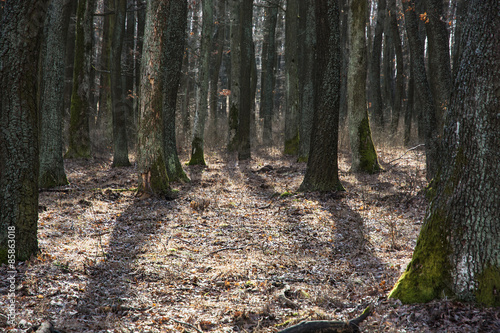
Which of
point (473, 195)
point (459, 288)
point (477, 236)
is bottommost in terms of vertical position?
point (459, 288)

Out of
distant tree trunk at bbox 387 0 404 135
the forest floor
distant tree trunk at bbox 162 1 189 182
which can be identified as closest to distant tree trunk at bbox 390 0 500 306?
the forest floor

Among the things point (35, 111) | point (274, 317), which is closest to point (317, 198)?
point (274, 317)

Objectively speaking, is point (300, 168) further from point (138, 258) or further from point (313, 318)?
point (313, 318)

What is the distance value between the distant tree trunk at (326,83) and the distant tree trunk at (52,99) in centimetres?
618

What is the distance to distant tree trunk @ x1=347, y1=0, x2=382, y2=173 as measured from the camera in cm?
1070

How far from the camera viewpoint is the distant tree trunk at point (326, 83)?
8.48 m

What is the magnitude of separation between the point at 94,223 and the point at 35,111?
9.79 feet

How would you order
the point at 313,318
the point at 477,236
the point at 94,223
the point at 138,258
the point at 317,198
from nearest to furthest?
the point at 477,236 < the point at 313,318 < the point at 138,258 < the point at 94,223 < the point at 317,198

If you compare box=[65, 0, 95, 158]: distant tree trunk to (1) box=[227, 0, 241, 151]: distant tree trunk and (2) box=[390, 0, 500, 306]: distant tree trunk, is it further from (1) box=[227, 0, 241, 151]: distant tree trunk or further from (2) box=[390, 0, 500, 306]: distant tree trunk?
(2) box=[390, 0, 500, 306]: distant tree trunk

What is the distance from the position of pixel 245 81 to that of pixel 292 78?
2031 millimetres

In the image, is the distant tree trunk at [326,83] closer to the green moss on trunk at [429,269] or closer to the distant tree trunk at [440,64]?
the distant tree trunk at [440,64]

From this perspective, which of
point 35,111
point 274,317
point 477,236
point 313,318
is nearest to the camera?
point 477,236

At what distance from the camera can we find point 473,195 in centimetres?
337

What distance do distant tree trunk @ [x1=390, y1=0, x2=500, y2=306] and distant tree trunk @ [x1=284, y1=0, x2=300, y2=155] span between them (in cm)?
1220
